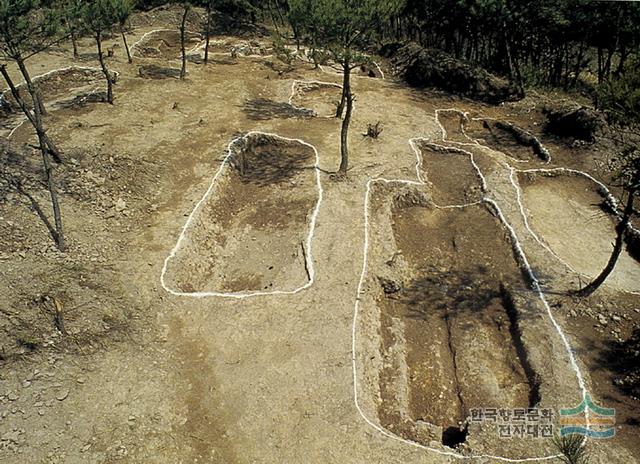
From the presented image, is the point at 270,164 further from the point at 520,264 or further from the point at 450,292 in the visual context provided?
the point at 520,264

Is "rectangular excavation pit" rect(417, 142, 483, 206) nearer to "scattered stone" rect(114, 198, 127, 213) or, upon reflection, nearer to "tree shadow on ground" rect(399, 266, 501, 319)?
"tree shadow on ground" rect(399, 266, 501, 319)

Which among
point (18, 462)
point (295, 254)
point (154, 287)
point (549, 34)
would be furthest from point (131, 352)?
point (549, 34)

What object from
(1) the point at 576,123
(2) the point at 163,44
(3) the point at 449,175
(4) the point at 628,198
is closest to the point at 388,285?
(4) the point at 628,198

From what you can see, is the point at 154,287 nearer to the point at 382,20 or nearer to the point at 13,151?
the point at 13,151

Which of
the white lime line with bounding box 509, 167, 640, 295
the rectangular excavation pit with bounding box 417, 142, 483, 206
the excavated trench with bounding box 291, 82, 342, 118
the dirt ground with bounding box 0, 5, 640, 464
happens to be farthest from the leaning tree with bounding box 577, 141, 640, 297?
the excavated trench with bounding box 291, 82, 342, 118

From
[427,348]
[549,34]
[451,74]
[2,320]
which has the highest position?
[549,34]

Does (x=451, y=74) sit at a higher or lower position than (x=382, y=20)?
lower

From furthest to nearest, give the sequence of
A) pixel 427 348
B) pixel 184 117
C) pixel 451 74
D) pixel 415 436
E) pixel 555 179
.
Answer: pixel 451 74
pixel 184 117
pixel 555 179
pixel 427 348
pixel 415 436
